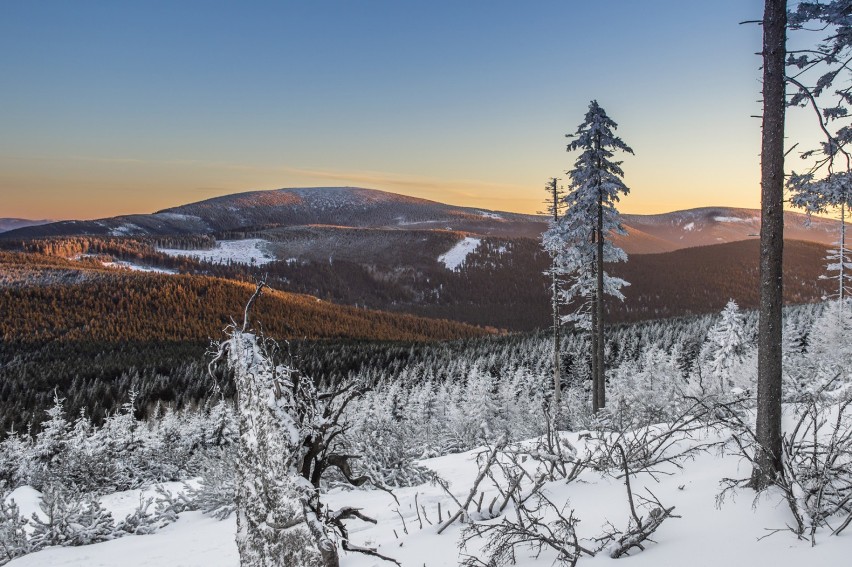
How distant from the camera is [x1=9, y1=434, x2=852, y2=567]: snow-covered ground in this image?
363 centimetres

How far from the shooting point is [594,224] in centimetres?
1753

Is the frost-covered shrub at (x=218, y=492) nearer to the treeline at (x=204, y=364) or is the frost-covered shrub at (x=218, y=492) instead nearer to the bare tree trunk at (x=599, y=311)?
the bare tree trunk at (x=599, y=311)

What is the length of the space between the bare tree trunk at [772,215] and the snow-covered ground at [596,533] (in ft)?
2.92

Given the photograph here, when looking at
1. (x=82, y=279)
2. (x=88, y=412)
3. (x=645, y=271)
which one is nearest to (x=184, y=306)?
(x=82, y=279)

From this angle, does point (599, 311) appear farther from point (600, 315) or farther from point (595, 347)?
point (595, 347)

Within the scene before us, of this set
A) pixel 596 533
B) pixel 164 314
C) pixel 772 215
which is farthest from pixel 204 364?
pixel 772 215

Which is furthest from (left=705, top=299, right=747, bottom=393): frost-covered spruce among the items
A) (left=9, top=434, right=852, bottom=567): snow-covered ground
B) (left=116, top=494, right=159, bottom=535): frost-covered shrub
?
(left=116, top=494, right=159, bottom=535): frost-covered shrub

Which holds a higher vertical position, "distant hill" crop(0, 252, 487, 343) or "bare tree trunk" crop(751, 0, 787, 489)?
"bare tree trunk" crop(751, 0, 787, 489)

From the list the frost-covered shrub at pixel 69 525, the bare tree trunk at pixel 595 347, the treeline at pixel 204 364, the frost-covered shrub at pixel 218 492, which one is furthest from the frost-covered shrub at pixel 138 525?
the treeline at pixel 204 364

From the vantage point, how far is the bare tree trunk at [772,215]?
A: 17.0ft

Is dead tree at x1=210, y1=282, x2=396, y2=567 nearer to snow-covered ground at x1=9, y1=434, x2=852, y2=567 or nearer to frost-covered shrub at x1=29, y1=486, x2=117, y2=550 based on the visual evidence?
snow-covered ground at x1=9, y1=434, x2=852, y2=567

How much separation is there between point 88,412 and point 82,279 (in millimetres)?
84960

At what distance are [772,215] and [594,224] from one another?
1256 cm

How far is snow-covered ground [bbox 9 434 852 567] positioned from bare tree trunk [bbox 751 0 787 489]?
89 centimetres
